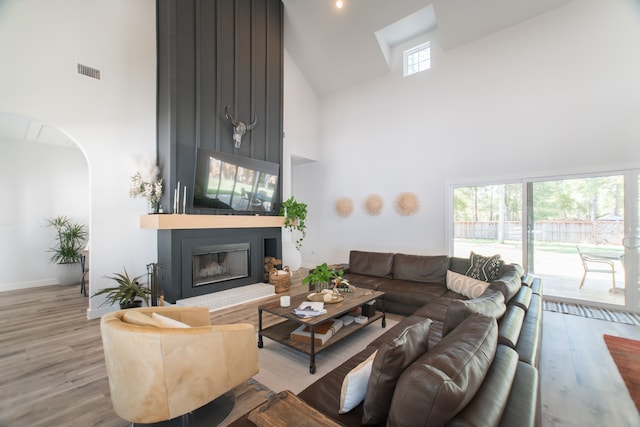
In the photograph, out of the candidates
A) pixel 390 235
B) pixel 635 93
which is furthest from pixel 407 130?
pixel 635 93

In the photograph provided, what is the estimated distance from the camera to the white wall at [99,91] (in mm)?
3383

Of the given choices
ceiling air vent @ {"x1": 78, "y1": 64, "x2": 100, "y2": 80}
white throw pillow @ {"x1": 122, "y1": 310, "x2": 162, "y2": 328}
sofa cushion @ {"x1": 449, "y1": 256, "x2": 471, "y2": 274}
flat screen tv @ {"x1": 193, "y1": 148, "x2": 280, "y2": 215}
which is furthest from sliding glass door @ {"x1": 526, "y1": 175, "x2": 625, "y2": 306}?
ceiling air vent @ {"x1": 78, "y1": 64, "x2": 100, "y2": 80}

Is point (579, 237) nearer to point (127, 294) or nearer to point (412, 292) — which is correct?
point (412, 292)

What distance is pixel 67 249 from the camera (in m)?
5.39

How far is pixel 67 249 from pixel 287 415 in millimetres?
6432

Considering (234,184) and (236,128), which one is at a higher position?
(236,128)

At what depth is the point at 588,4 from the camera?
4.13 metres

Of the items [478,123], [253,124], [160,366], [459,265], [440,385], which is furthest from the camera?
[478,123]

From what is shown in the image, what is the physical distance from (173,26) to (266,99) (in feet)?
5.93

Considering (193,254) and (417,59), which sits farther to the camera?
(417,59)

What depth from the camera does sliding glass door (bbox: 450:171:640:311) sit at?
3.99 m

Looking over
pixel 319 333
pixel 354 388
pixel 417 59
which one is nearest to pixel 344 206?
pixel 417 59

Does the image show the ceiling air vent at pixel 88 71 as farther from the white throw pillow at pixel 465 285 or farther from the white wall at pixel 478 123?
the white throw pillow at pixel 465 285

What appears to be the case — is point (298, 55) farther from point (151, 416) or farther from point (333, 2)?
point (151, 416)
